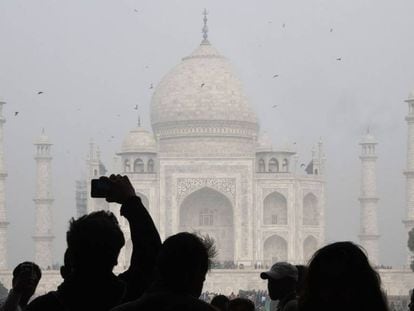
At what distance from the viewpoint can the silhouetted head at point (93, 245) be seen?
14.3 feet

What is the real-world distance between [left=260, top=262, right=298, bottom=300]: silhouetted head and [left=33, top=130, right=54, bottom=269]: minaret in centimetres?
4540

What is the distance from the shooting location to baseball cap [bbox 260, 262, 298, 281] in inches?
220

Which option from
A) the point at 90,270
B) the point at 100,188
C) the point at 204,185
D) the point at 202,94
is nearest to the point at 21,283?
the point at 100,188

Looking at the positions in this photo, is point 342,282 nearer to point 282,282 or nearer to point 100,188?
point 100,188

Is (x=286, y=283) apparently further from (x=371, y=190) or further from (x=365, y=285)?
(x=371, y=190)

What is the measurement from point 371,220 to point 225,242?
522 centimetres

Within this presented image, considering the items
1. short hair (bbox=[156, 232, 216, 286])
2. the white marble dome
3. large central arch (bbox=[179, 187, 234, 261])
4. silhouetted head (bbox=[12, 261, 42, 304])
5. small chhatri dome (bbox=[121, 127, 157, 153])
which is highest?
the white marble dome

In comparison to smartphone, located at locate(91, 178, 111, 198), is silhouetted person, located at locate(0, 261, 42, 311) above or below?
below

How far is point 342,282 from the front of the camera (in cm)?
353

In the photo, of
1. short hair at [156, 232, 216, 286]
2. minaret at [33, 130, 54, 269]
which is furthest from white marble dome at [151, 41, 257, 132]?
short hair at [156, 232, 216, 286]

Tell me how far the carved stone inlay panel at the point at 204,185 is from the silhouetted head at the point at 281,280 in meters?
43.4

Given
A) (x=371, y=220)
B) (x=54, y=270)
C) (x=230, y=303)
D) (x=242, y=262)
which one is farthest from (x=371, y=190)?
(x=230, y=303)

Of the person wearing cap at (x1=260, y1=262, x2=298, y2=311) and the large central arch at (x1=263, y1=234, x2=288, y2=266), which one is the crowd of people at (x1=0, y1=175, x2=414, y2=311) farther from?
the large central arch at (x1=263, y1=234, x2=288, y2=266)

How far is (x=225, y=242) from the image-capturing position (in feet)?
165
